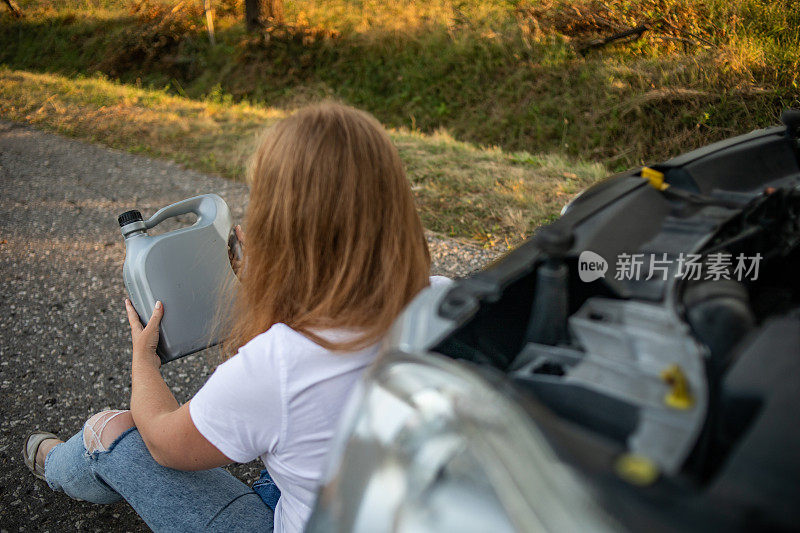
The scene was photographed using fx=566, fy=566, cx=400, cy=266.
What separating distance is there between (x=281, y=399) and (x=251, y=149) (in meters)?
4.60

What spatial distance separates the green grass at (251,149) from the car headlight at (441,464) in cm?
298

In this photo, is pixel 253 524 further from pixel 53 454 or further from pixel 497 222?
pixel 497 222

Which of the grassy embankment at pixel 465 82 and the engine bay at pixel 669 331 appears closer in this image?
the engine bay at pixel 669 331

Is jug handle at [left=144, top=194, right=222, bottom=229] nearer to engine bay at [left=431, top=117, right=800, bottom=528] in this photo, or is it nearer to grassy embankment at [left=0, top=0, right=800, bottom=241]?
engine bay at [left=431, top=117, right=800, bottom=528]

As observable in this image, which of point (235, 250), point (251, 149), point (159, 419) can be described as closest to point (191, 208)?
point (235, 250)

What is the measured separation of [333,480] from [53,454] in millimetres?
1428

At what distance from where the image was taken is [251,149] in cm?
534

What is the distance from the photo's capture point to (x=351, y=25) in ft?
41.4

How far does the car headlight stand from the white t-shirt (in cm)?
30

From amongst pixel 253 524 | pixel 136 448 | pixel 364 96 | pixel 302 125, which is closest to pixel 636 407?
pixel 302 125

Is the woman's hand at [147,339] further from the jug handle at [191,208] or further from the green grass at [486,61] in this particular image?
the green grass at [486,61]

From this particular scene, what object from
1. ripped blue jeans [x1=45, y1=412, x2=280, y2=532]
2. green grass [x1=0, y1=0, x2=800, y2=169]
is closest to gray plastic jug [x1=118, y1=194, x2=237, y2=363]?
ripped blue jeans [x1=45, y1=412, x2=280, y2=532]

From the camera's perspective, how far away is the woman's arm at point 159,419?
121 cm

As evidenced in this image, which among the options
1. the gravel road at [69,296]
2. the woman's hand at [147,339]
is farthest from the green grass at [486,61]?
the woman's hand at [147,339]
